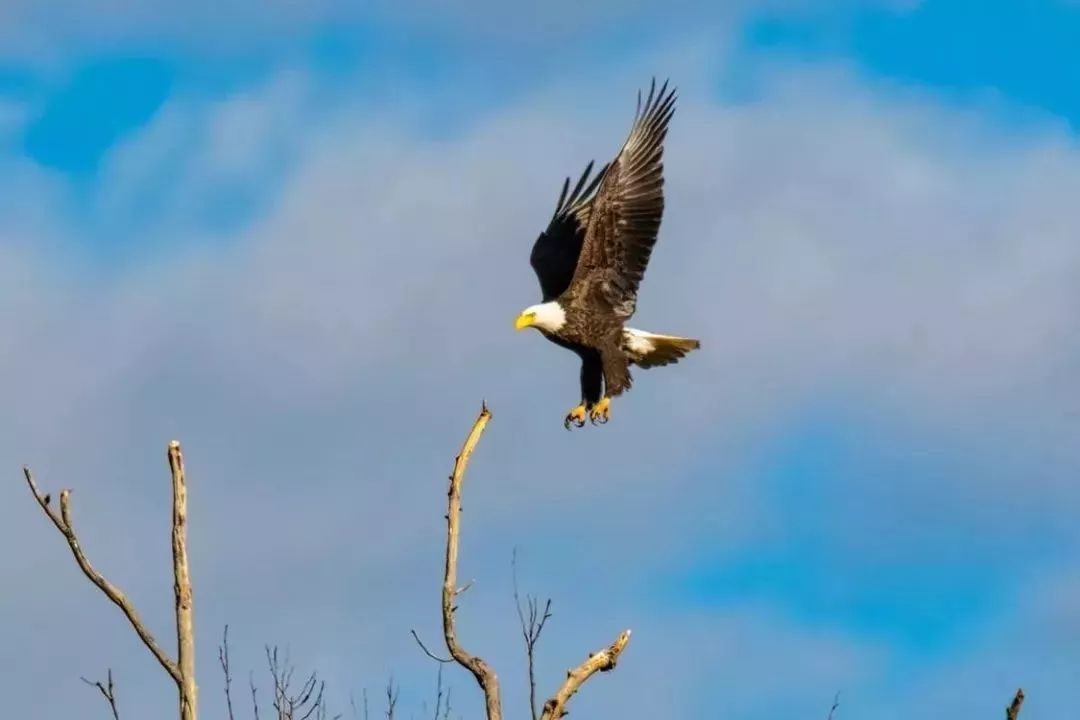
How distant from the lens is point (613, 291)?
1305 cm

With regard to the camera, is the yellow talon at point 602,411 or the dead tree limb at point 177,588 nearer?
the dead tree limb at point 177,588

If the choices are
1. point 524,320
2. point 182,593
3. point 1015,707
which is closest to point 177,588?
point 182,593

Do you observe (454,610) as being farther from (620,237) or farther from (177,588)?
(620,237)

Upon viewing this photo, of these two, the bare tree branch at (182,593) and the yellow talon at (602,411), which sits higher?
the yellow talon at (602,411)

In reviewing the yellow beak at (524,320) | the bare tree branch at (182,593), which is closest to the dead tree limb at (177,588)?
the bare tree branch at (182,593)

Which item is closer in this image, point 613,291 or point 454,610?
point 454,610

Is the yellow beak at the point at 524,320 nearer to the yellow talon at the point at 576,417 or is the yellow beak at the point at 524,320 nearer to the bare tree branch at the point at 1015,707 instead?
the yellow talon at the point at 576,417

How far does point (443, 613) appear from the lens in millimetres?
7031

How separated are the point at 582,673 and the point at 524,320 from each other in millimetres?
5657

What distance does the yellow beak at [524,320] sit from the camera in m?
12.6

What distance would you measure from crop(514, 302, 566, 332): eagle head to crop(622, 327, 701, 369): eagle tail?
525mm

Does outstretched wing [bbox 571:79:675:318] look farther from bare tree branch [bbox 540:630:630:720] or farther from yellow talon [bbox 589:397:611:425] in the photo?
bare tree branch [bbox 540:630:630:720]

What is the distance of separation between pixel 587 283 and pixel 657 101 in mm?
1602

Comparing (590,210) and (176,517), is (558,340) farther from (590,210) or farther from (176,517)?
(176,517)
